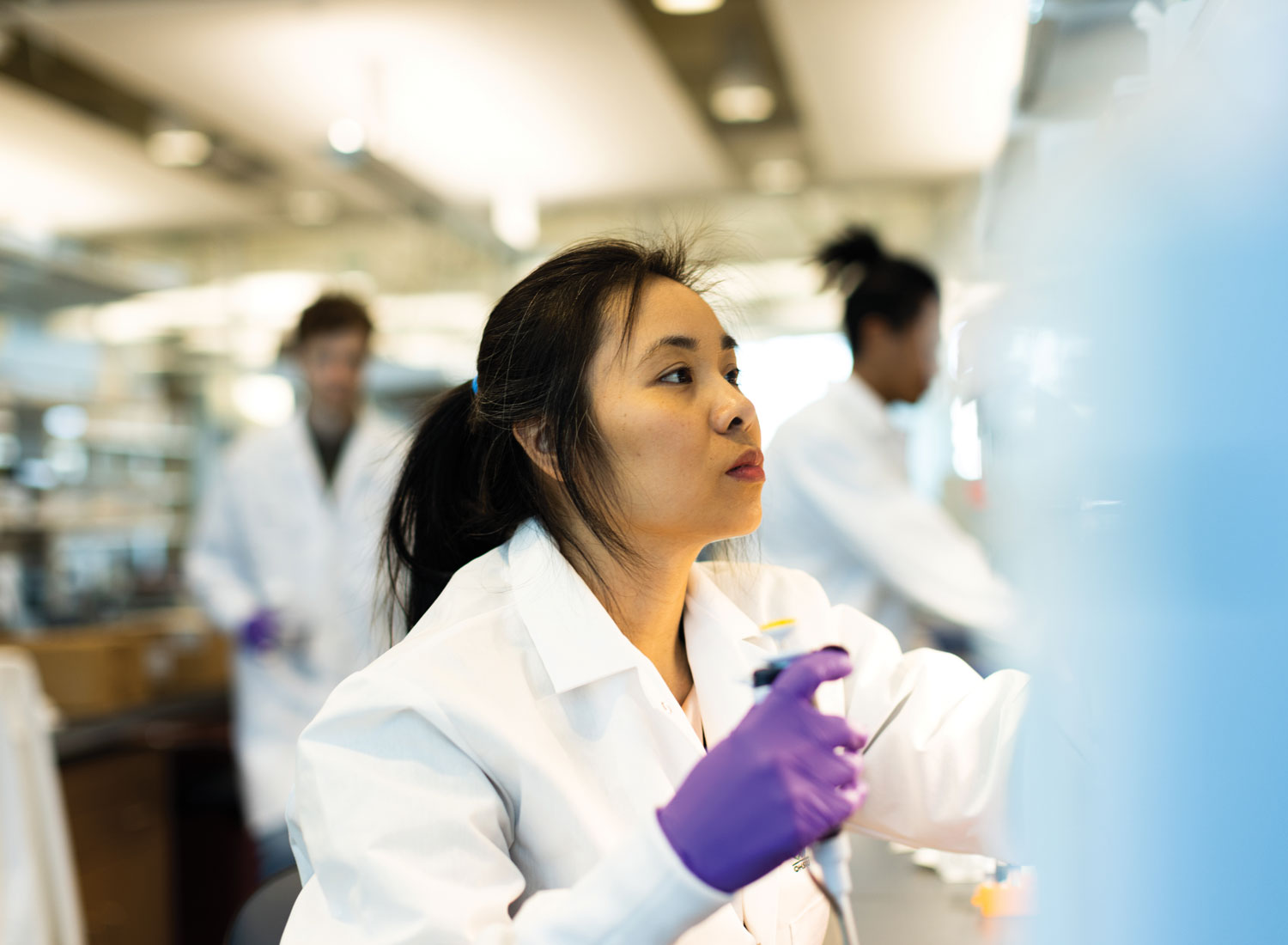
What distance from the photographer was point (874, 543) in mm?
1776

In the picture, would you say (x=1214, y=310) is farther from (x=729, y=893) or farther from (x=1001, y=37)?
(x=1001, y=37)

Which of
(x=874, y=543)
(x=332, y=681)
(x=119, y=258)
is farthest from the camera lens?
(x=119, y=258)

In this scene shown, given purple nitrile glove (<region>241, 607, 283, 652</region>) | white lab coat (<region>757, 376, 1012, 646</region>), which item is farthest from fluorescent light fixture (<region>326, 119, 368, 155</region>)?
white lab coat (<region>757, 376, 1012, 646</region>)

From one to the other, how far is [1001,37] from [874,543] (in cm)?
221

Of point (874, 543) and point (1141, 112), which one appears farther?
point (874, 543)

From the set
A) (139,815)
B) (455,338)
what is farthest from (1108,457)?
(455,338)

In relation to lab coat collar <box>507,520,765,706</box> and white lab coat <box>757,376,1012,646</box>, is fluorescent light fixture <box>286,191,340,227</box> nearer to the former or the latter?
white lab coat <box>757,376,1012,646</box>

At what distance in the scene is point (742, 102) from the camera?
377cm

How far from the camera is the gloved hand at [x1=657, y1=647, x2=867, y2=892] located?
0.59 metres

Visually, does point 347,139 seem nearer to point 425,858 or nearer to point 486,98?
point 486,98

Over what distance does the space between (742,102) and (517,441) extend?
122 inches

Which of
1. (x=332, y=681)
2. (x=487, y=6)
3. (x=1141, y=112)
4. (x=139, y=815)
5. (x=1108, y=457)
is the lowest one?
(x=139, y=815)

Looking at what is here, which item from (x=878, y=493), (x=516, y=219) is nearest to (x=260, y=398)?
(x=516, y=219)

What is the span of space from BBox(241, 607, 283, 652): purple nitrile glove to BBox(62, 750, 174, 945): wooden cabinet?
0.51 meters
